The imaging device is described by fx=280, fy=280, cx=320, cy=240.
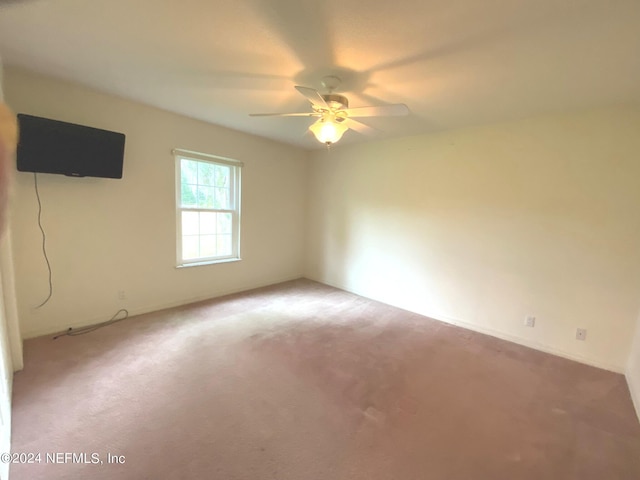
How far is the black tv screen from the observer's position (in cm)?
239

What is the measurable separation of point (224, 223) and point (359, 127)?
2.37m

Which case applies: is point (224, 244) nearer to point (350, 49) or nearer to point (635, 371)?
point (350, 49)

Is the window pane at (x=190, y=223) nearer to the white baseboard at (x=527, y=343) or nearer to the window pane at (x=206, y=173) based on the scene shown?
the window pane at (x=206, y=173)

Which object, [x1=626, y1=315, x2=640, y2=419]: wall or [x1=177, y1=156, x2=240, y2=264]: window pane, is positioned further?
[x1=177, y1=156, x2=240, y2=264]: window pane

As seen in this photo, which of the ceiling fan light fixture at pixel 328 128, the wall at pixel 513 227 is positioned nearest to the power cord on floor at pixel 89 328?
the ceiling fan light fixture at pixel 328 128

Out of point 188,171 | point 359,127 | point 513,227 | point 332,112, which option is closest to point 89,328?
point 188,171

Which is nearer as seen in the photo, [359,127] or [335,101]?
[335,101]

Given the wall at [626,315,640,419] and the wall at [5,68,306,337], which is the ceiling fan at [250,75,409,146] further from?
the wall at [626,315,640,419]

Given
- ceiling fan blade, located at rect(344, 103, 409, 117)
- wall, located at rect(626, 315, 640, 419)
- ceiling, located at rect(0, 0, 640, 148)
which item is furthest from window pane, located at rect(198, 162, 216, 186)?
wall, located at rect(626, 315, 640, 419)

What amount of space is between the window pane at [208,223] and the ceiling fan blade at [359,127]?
2.26 metres

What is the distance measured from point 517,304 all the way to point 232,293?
3.73 meters

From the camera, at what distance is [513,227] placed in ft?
10.1

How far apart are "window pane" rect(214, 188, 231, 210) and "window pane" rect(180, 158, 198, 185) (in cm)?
36

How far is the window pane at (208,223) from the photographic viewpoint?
397cm
